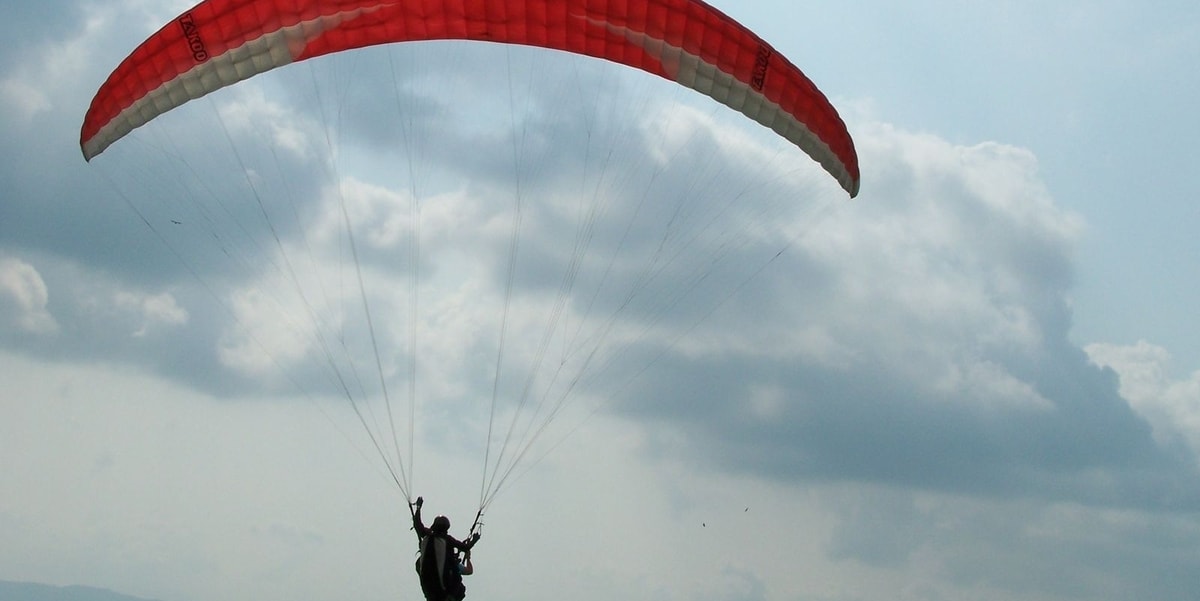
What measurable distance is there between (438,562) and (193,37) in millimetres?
7961

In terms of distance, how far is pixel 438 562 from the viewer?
1738 centimetres

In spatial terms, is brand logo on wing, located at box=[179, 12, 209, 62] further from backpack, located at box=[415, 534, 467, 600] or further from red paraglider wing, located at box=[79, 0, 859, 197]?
backpack, located at box=[415, 534, 467, 600]

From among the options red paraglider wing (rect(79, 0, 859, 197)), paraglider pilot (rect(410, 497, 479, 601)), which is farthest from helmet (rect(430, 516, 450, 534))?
red paraglider wing (rect(79, 0, 859, 197))

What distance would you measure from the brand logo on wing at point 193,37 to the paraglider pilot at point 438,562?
689cm

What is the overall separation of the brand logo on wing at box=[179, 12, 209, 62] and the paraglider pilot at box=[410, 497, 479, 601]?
6.89 metres

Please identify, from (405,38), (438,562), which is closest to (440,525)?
(438,562)

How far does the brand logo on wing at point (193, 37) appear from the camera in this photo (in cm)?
1852

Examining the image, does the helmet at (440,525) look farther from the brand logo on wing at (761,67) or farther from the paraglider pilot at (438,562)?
the brand logo on wing at (761,67)

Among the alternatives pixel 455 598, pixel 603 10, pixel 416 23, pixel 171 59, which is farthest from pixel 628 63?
pixel 455 598

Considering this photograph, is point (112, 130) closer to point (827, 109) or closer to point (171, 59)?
point (171, 59)

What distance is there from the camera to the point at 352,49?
19.0 meters

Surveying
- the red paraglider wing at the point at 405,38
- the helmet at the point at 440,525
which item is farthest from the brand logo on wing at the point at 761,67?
the helmet at the point at 440,525

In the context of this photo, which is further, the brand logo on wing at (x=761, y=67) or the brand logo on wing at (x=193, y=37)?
the brand logo on wing at (x=761, y=67)

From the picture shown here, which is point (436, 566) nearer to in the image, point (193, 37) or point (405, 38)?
point (405, 38)
